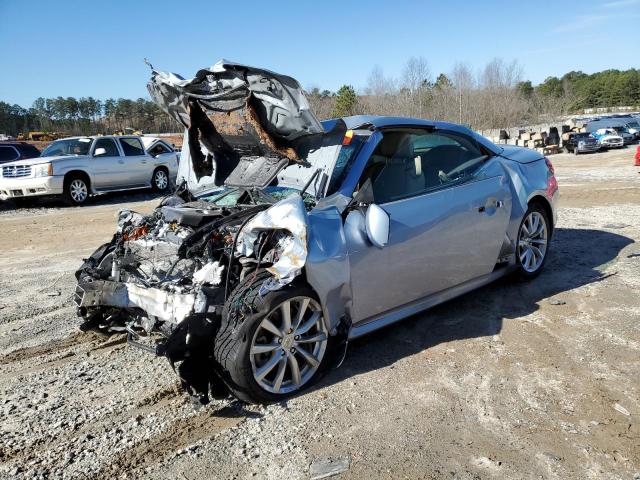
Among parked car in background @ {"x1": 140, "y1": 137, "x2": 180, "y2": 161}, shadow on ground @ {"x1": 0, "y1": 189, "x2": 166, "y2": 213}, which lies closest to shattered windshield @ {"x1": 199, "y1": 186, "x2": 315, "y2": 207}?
shadow on ground @ {"x1": 0, "y1": 189, "x2": 166, "y2": 213}

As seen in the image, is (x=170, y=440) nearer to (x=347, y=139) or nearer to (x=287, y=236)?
(x=287, y=236)

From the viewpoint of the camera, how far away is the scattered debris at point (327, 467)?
276 centimetres

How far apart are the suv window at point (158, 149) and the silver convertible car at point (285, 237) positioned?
38.6 feet

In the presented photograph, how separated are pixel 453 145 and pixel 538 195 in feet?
4.19

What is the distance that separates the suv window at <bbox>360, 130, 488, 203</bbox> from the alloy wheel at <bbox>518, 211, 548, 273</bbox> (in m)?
0.95

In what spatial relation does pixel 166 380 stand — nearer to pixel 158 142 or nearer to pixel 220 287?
pixel 220 287

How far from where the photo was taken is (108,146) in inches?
587

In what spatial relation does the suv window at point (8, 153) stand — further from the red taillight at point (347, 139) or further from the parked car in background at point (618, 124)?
the parked car in background at point (618, 124)

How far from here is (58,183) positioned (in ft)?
44.4

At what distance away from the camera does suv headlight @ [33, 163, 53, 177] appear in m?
13.4

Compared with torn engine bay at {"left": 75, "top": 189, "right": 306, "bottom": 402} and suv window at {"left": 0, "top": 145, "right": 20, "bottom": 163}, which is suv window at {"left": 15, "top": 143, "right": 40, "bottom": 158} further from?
torn engine bay at {"left": 75, "top": 189, "right": 306, "bottom": 402}

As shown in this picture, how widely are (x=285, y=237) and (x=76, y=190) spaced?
12244 millimetres

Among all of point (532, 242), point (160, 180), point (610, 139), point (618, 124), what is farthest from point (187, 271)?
point (618, 124)

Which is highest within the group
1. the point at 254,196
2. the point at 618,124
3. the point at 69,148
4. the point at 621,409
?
the point at 69,148
